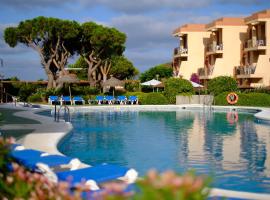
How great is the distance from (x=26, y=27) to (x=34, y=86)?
16.0ft

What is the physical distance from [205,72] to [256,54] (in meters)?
5.59

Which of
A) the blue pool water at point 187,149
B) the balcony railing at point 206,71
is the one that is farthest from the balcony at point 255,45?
the blue pool water at point 187,149

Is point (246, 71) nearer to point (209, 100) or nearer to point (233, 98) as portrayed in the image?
point (209, 100)

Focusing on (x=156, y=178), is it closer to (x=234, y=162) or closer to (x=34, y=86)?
(x=234, y=162)

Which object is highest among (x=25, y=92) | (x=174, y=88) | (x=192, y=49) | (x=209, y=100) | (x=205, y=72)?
(x=192, y=49)

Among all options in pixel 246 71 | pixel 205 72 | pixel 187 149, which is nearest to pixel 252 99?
pixel 246 71

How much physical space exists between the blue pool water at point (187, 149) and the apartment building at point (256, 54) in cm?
1912

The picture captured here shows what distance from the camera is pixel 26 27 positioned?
37.9m

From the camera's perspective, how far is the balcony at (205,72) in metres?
40.5

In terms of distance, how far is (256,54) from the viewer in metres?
37.5

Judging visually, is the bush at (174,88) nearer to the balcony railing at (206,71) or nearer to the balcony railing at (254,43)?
the balcony railing at (254,43)

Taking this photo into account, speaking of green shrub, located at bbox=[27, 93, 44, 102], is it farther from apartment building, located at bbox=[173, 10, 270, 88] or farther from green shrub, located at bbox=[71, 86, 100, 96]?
apartment building, located at bbox=[173, 10, 270, 88]

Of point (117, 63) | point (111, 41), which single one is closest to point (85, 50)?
point (111, 41)

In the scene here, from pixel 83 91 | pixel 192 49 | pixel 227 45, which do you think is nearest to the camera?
pixel 83 91
